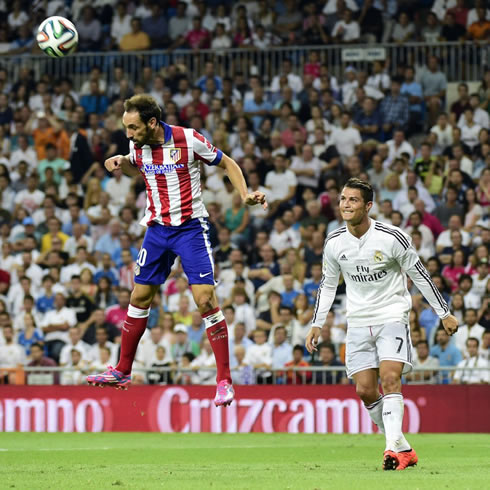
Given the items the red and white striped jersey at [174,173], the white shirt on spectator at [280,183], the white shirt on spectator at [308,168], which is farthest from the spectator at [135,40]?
the red and white striped jersey at [174,173]

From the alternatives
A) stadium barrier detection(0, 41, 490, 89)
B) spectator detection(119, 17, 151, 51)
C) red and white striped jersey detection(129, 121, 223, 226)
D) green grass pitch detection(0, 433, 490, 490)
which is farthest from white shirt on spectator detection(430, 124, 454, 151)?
red and white striped jersey detection(129, 121, 223, 226)

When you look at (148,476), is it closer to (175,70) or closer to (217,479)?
(217,479)

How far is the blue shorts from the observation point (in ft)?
34.6

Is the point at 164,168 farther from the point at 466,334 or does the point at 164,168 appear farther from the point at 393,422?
the point at 466,334

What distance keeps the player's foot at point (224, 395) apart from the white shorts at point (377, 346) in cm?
114

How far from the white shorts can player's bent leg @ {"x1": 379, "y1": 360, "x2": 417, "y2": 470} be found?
72 millimetres

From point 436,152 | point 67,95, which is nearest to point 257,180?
point 436,152

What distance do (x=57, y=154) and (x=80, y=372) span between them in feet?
23.3

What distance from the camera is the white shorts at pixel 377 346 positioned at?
9.55 m

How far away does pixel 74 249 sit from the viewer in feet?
71.3

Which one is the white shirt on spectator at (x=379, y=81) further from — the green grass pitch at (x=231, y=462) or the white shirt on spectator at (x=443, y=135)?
the green grass pitch at (x=231, y=462)

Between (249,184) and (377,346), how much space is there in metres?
12.0

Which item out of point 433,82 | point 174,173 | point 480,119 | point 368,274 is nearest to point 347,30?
point 433,82

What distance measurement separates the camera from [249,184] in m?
21.5
